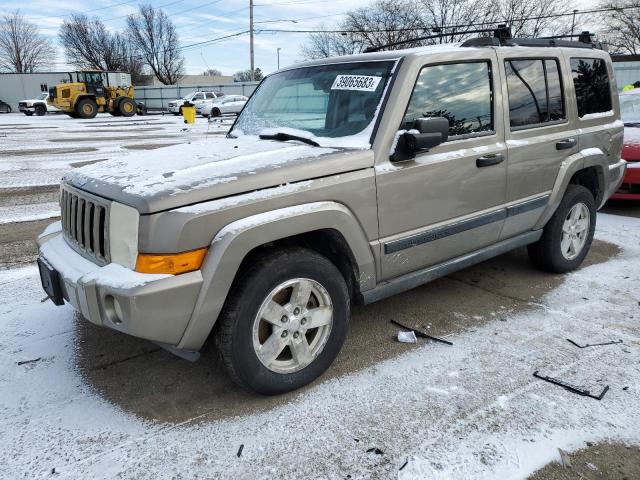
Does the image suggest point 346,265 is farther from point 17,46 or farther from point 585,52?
point 17,46

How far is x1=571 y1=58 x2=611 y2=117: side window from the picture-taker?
14.1 feet

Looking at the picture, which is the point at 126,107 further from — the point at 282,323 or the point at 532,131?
the point at 282,323

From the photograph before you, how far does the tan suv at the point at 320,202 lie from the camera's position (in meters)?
2.38

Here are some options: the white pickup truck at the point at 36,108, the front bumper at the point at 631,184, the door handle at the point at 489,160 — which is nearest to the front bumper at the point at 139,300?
the door handle at the point at 489,160

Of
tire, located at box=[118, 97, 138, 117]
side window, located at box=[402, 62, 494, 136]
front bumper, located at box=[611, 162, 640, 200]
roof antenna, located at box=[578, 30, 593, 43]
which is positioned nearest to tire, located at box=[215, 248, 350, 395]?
side window, located at box=[402, 62, 494, 136]

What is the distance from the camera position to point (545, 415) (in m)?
2.58

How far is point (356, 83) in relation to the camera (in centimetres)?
326

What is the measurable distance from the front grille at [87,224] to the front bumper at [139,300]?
5.6 inches

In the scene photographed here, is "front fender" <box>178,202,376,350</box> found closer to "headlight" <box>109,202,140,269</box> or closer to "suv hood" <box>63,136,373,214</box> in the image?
"suv hood" <box>63,136,373,214</box>

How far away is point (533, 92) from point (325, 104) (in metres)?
1.67

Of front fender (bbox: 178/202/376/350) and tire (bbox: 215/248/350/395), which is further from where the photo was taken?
tire (bbox: 215/248/350/395)

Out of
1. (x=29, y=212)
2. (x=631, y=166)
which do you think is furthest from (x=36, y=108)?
(x=631, y=166)

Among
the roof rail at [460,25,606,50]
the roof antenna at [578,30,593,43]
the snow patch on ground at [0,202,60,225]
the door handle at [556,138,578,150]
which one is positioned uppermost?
the roof antenna at [578,30,593,43]

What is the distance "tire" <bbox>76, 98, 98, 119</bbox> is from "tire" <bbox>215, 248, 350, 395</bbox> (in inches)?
1323
